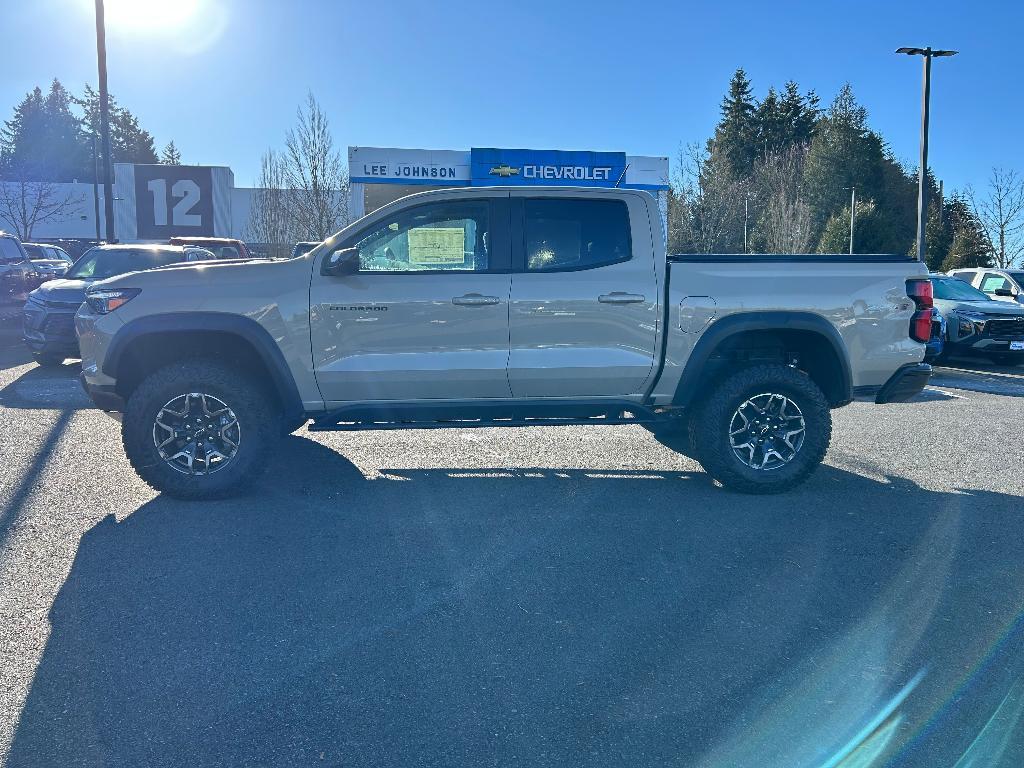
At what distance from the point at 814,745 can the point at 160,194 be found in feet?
124

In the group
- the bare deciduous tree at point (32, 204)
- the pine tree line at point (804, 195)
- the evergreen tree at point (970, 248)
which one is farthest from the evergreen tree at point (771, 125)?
the bare deciduous tree at point (32, 204)

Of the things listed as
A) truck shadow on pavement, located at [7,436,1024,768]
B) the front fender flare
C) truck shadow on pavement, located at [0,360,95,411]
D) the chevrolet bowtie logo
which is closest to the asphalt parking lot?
truck shadow on pavement, located at [7,436,1024,768]

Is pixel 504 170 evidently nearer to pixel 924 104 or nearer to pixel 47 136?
pixel 924 104

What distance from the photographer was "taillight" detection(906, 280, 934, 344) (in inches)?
240

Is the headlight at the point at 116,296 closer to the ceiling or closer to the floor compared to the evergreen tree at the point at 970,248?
closer to the floor

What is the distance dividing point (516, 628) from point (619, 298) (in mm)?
2682

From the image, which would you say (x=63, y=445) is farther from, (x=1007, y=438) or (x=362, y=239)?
(x=1007, y=438)

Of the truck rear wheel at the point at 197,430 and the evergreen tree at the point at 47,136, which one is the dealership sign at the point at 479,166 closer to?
the truck rear wheel at the point at 197,430

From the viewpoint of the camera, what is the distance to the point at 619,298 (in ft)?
19.2

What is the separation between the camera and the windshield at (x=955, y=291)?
50.6 ft

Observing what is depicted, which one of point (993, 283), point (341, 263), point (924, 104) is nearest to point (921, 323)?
point (341, 263)

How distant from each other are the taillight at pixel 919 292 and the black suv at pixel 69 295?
9760 millimetres

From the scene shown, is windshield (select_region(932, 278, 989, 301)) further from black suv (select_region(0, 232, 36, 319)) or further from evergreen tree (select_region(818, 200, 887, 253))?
evergreen tree (select_region(818, 200, 887, 253))

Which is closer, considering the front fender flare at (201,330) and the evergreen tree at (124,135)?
the front fender flare at (201,330)
